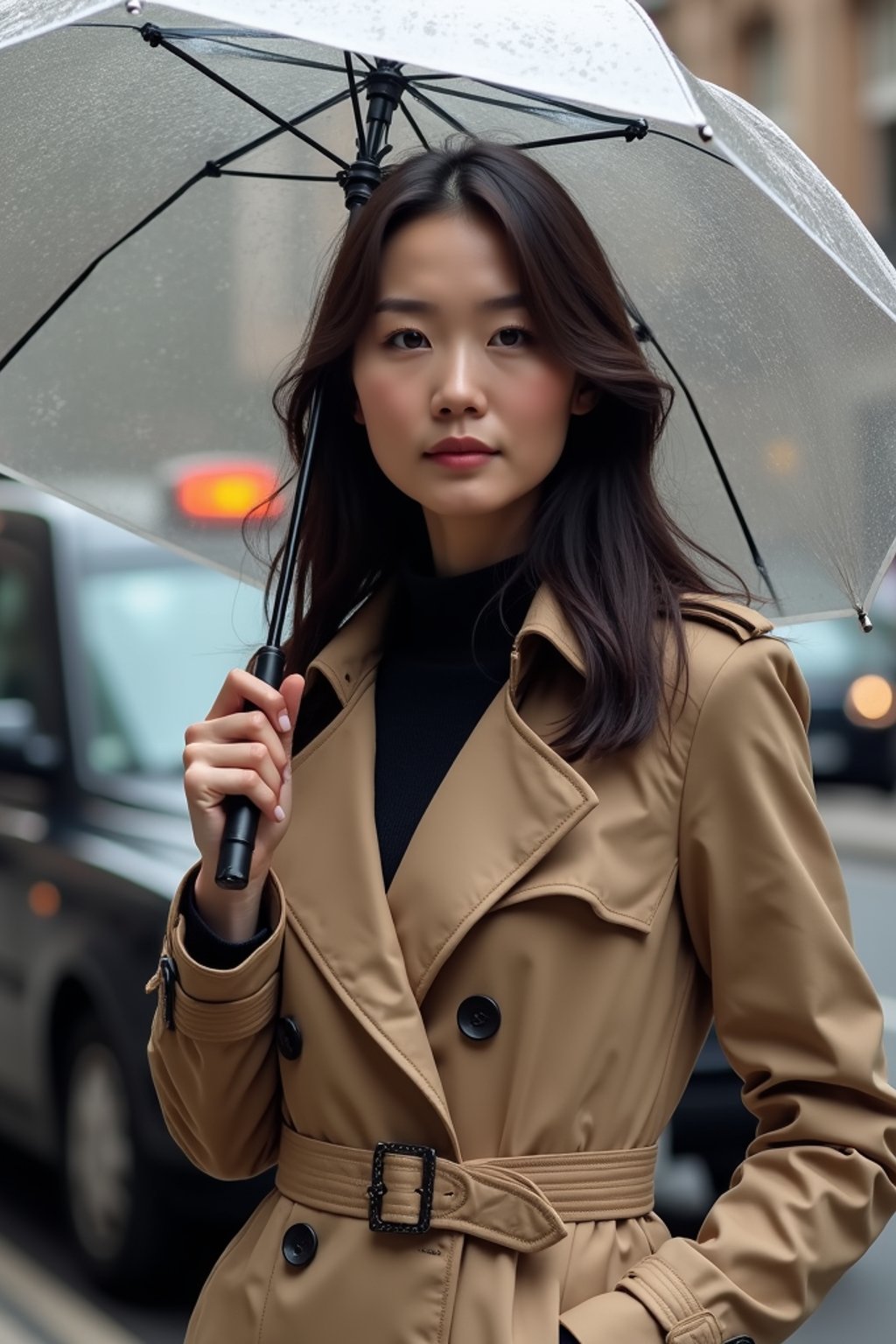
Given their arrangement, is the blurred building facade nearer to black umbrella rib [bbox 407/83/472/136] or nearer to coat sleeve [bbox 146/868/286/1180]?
black umbrella rib [bbox 407/83/472/136]

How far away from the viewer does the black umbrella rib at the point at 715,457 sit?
282cm

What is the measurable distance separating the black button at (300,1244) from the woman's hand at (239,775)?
313 mm

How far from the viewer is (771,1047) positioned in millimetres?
2143

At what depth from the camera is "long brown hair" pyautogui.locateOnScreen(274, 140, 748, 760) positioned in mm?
2232

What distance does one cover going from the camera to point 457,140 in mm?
2904

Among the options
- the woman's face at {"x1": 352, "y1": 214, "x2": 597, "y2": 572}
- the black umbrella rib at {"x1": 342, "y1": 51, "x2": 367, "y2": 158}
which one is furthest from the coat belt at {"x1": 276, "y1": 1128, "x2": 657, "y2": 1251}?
the black umbrella rib at {"x1": 342, "y1": 51, "x2": 367, "y2": 158}

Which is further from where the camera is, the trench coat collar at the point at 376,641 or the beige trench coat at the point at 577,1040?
the trench coat collar at the point at 376,641

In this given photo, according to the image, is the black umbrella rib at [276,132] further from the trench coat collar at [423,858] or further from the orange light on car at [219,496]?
the trench coat collar at [423,858]

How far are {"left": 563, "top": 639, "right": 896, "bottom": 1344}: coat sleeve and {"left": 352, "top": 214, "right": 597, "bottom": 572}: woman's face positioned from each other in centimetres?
35

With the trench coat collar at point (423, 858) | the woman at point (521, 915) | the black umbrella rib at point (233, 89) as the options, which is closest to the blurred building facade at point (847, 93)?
the black umbrella rib at point (233, 89)

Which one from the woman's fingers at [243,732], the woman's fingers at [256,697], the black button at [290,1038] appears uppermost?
the woman's fingers at [256,697]

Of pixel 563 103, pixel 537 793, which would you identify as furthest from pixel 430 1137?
pixel 563 103

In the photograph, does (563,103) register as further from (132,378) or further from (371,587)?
(132,378)

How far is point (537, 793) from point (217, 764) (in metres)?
0.34
